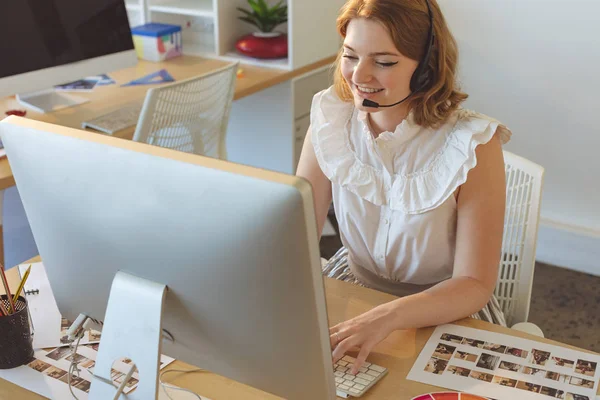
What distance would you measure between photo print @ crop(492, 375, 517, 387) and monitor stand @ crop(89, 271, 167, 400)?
0.51 m

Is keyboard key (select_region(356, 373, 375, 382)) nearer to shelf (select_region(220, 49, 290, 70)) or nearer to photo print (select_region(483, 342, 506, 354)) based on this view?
photo print (select_region(483, 342, 506, 354))

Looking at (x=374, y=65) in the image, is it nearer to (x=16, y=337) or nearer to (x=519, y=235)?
(x=519, y=235)

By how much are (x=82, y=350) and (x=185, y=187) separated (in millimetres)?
543

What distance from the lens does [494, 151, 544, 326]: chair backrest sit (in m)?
1.51

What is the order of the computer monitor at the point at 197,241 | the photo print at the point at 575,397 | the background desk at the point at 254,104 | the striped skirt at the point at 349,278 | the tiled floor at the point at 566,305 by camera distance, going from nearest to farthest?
the computer monitor at the point at 197,241 → the photo print at the point at 575,397 → the striped skirt at the point at 349,278 → the tiled floor at the point at 566,305 → the background desk at the point at 254,104

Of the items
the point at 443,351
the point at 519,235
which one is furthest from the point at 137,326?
the point at 519,235

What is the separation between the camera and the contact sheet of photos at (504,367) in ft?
3.54

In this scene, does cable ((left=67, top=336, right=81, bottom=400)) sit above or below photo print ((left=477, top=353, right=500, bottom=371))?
above

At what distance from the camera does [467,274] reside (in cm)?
134

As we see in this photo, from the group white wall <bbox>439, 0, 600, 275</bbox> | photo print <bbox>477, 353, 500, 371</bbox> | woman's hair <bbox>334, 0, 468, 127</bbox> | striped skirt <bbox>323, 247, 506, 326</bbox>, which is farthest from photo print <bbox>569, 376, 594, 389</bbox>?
white wall <bbox>439, 0, 600, 275</bbox>

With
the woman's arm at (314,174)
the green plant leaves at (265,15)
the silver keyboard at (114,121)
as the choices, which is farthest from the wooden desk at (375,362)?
the green plant leaves at (265,15)

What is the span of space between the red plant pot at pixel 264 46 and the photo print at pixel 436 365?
1.98m

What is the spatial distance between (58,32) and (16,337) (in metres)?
1.49

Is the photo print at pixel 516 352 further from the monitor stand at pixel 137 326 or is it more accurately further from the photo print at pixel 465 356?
the monitor stand at pixel 137 326
